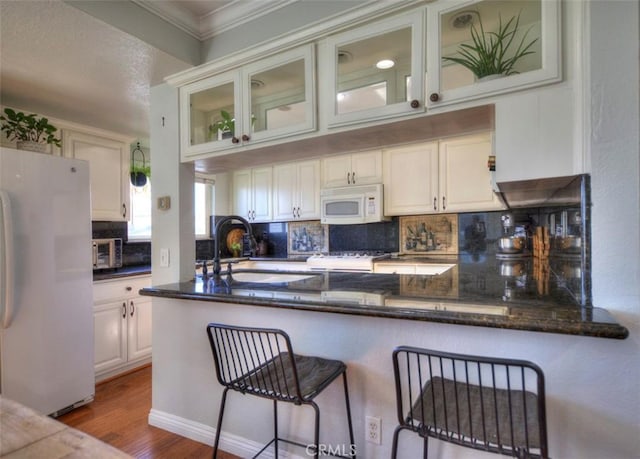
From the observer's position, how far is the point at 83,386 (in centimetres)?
236

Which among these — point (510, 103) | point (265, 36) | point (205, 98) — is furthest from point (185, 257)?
point (510, 103)

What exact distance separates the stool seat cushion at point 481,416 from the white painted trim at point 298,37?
1459 mm

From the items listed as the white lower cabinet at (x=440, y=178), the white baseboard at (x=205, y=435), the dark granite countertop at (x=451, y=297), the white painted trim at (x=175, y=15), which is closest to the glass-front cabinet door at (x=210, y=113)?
the white painted trim at (x=175, y=15)

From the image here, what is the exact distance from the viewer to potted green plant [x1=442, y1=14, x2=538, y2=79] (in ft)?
4.22

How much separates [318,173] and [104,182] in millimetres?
2195

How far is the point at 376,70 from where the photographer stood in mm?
1532

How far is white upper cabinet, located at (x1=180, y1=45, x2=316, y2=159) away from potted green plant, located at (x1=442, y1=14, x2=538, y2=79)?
685mm

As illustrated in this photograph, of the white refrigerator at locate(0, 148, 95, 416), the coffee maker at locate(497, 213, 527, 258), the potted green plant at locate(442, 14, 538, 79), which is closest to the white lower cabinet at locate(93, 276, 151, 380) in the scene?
the white refrigerator at locate(0, 148, 95, 416)

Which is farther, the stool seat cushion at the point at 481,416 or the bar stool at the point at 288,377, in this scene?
the bar stool at the point at 288,377

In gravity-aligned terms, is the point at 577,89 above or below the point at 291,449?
above

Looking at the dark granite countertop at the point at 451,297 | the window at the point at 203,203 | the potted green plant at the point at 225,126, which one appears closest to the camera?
the dark granite countertop at the point at 451,297

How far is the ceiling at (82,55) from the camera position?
1675mm

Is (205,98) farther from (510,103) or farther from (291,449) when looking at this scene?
(291,449)

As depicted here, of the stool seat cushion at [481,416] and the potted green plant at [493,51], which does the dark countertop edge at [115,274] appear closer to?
the stool seat cushion at [481,416]
